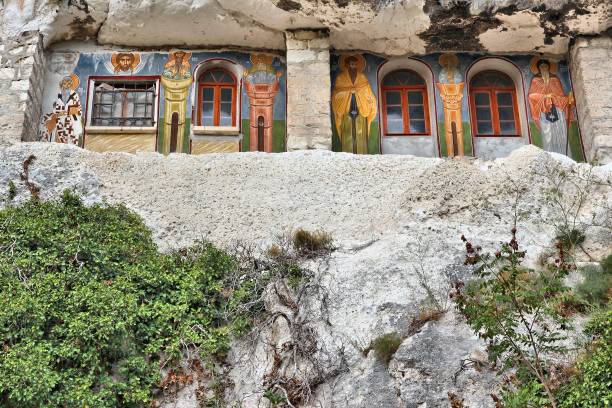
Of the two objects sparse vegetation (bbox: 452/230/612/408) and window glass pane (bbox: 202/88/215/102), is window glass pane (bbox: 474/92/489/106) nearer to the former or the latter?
window glass pane (bbox: 202/88/215/102)

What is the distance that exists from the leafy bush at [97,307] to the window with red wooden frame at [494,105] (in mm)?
5676

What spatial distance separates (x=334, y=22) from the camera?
1418 centimetres

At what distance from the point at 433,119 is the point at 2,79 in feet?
22.9

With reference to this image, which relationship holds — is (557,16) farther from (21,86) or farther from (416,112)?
(21,86)

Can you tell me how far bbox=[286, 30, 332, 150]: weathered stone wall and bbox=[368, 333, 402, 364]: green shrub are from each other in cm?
443

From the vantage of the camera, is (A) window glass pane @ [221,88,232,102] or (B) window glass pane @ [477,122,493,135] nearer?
(B) window glass pane @ [477,122,493,135]

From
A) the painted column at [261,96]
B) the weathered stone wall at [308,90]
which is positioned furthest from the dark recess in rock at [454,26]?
the painted column at [261,96]

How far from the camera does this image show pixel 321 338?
Result: 32.8 ft

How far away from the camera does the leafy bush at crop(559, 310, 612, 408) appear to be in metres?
8.20

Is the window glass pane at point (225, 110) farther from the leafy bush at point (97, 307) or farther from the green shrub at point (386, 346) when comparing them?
the green shrub at point (386, 346)

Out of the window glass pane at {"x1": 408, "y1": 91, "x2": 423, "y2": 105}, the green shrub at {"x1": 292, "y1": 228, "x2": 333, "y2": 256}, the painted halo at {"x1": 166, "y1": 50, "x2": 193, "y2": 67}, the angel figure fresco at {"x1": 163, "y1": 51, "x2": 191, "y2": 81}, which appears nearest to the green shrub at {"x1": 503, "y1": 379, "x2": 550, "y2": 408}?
the green shrub at {"x1": 292, "y1": 228, "x2": 333, "y2": 256}

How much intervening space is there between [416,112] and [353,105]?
1.10m

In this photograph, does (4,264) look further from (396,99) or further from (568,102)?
(568,102)

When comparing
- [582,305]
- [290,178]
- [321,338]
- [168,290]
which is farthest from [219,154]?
[582,305]
